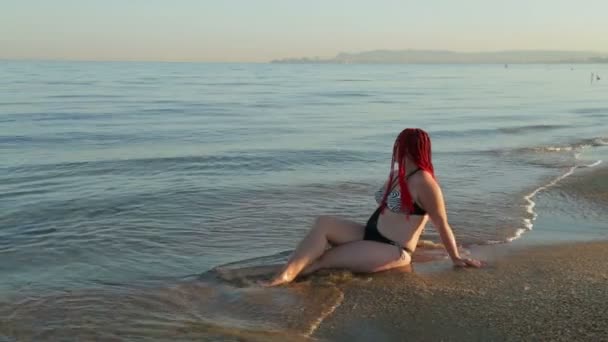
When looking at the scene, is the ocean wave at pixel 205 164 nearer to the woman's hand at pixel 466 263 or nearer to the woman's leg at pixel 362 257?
the woman's leg at pixel 362 257

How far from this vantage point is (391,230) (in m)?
5.98

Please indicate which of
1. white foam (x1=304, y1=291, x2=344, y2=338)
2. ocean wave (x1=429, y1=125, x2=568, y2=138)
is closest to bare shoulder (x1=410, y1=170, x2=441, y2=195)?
white foam (x1=304, y1=291, x2=344, y2=338)

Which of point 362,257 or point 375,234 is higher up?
point 375,234

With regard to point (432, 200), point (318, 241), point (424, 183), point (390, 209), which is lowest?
point (318, 241)

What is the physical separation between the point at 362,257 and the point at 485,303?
1.23m

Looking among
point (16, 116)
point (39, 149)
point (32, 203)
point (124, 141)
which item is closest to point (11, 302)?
point (32, 203)

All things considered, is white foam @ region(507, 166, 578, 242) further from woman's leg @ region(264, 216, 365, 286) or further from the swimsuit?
woman's leg @ region(264, 216, 365, 286)

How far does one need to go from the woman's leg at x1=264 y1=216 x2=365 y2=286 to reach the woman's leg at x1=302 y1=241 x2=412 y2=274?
3.4 inches

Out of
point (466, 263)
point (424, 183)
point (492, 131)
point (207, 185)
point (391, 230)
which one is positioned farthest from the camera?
point (492, 131)

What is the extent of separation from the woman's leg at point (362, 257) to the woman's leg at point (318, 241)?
87 millimetres

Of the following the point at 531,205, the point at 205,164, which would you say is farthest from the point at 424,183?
the point at 205,164

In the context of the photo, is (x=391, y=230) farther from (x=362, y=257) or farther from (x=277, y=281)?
(x=277, y=281)

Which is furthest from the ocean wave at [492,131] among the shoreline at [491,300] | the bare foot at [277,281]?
the bare foot at [277,281]

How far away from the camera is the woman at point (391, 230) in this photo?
18.8 ft
